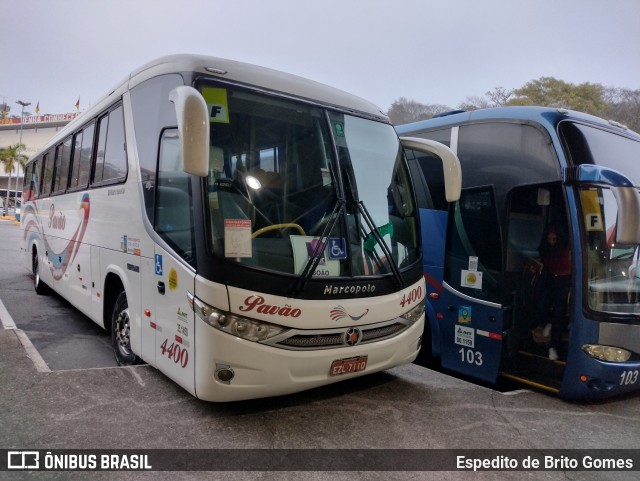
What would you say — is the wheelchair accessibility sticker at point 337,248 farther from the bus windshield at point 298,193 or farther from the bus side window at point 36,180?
the bus side window at point 36,180

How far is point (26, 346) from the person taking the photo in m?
5.00

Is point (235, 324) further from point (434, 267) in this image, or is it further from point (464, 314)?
point (434, 267)

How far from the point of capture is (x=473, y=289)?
5.38 m

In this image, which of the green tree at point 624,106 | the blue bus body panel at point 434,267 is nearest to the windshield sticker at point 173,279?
the blue bus body panel at point 434,267

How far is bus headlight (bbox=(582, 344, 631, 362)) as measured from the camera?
14.6 ft

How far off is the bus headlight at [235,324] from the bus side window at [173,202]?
1.25 feet

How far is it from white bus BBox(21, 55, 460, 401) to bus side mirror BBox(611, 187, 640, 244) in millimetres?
1494

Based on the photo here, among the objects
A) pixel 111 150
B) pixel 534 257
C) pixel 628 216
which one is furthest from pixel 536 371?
pixel 111 150

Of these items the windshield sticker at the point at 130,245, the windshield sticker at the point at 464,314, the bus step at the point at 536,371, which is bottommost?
the bus step at the point at 536,371

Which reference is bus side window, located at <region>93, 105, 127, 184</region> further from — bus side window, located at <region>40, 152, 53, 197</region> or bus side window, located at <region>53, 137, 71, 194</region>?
bus side window, located at <region>40, 152, 53, 197</region>

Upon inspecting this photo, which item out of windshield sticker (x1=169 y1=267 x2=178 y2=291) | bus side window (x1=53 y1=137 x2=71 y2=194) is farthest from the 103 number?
bus side window (x1=53 y1=137 x2=71 y2=194)

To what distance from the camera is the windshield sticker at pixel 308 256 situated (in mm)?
3588

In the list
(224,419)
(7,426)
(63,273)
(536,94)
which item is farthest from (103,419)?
(536,94)

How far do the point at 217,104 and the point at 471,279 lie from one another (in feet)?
11.4
